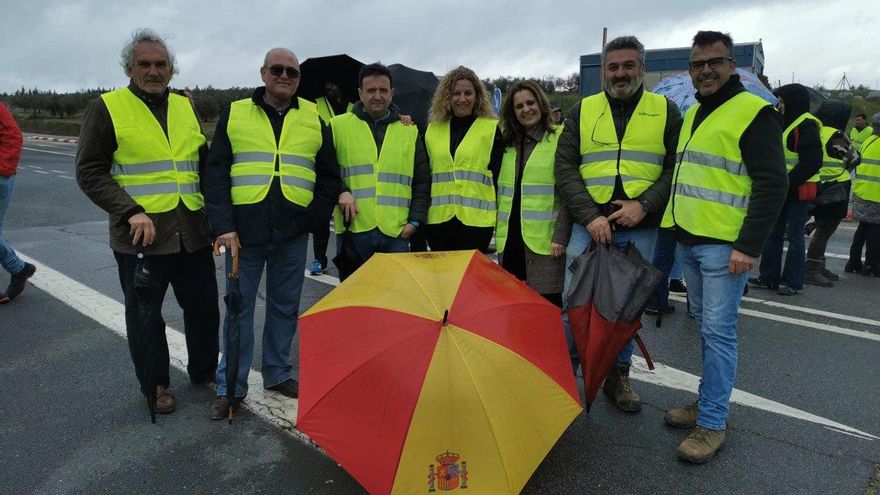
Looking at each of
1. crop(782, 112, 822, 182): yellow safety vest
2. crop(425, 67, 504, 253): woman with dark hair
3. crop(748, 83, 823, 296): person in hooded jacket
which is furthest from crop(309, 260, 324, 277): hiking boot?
crop(782, 112, 822, 182): yellow safety vest

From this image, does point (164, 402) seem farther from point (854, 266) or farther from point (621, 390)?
point (854, 266)

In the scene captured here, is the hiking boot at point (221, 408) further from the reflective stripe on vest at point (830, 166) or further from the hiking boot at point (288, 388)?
the reflective stripe on vest at point (830, 166)

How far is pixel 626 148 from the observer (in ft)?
10.9

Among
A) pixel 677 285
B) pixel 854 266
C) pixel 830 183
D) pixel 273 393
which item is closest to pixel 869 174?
pixel 830 183

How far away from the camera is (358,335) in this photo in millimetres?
2438

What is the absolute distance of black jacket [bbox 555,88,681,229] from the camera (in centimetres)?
331

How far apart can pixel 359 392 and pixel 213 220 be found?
162 cm

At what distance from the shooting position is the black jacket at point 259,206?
334cm

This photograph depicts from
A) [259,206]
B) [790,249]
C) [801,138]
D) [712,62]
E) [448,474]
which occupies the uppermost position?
[712,62]

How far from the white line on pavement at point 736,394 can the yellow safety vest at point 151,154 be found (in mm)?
3288

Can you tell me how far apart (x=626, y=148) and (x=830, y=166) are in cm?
483

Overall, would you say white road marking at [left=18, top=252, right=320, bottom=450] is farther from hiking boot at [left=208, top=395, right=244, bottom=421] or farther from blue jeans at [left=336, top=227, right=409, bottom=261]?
blue jeans at [left=336, top=227, right=409, bottom=261]

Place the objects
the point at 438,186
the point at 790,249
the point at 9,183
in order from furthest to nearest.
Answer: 1. the point at 790,249
2. the point at 9,183
3. the point at 438,186

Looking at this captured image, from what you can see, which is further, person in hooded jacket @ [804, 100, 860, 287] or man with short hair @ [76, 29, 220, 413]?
person in hooded jacket @ [804, 100, 860, 287]
